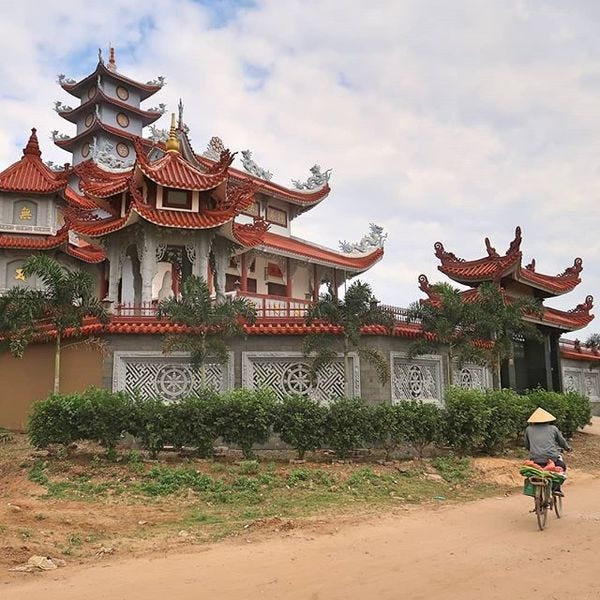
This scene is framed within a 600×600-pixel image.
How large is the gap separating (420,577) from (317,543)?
5.48 ft

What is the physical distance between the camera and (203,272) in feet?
60.0

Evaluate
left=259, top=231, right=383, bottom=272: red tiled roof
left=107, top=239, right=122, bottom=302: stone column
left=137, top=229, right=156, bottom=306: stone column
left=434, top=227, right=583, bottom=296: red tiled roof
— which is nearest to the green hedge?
left=137, top=229, right=156, bottom=306: stone column

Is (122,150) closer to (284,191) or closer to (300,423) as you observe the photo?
(284,191)

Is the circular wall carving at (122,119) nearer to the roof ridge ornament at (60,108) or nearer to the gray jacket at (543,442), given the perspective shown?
the roof ridge ornament at (60,108)

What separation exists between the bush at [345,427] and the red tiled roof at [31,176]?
678 inches

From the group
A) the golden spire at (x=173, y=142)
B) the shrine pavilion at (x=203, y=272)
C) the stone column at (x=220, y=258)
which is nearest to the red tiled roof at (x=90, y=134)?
the shrine pavilion at (x=203, y=272)

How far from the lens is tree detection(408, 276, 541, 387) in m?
16.3

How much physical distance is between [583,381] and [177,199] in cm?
2035

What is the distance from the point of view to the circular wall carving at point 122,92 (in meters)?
37.0

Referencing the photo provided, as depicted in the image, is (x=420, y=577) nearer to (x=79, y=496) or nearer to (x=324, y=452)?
(x=79, y=496)

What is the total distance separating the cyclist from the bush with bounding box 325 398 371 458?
4.16m

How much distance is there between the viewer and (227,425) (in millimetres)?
12586

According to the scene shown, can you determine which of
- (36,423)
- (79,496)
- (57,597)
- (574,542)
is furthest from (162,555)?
(36,423)

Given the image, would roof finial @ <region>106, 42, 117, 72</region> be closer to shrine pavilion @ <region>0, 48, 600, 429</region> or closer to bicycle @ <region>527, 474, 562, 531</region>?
shrine pavilion @ <region>0, 48, 600, 429</region>
